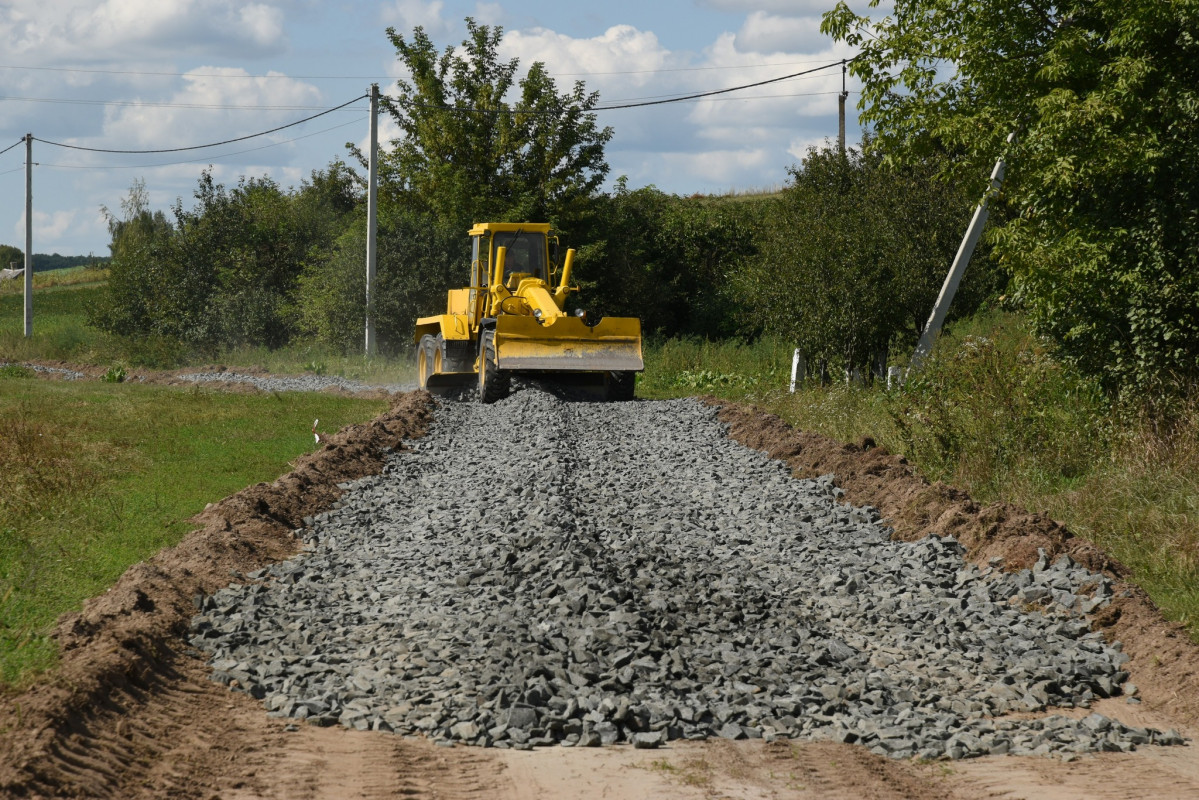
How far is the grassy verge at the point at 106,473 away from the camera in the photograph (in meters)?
7.45

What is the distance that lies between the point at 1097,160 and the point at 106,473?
1047cm

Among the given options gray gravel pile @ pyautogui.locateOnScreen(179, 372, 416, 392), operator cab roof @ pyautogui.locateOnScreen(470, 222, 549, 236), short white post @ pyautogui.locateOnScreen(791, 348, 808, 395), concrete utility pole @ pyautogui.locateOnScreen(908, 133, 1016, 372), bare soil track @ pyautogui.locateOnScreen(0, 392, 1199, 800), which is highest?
operator cab roof @ pyautogui.locateOnScreen(470, 222, 549, 236)

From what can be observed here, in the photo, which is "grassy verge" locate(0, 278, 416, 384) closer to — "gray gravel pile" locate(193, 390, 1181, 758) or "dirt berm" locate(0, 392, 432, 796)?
"dirt berm" locate(0, 392, 432, 796)

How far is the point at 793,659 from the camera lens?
6414 millimetres

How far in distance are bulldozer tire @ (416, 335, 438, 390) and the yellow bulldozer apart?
0.08 ft

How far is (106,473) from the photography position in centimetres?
1202

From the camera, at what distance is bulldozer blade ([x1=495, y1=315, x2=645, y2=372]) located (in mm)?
17484

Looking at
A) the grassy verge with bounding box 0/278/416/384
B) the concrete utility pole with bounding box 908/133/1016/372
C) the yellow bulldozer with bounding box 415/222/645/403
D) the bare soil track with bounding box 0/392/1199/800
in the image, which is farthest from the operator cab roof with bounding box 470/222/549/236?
the bare soil track with bounding box 0/392/1199/800

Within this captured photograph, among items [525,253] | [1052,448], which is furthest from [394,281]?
[1052,448]

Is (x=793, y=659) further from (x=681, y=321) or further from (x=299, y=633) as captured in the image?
(x=681, y=321)

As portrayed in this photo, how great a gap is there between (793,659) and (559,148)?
→ 2709cm

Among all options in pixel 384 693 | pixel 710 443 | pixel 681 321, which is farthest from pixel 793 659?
pixel 681 321

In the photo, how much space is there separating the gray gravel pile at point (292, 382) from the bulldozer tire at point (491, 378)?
5.37 metres

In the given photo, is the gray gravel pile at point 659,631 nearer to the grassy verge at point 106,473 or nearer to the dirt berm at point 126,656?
the dirt berm at point 126,656
